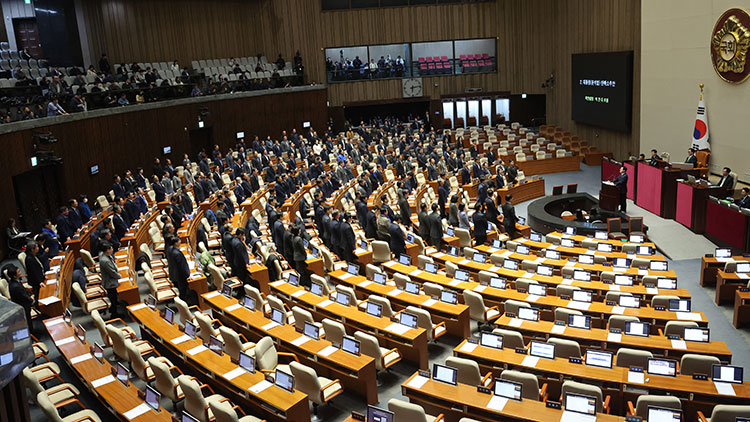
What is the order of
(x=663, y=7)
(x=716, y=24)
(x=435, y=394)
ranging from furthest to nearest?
1. (x=663, y=7)
2. (x=716, y=24)
3. (x=435, y=394)

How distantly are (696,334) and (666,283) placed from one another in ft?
8.32

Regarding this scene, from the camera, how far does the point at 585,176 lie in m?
24.2

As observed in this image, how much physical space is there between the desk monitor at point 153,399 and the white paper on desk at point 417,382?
2816mm

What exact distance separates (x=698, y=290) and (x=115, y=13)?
26.3 meters

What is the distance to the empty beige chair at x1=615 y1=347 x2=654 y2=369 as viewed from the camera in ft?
23.7

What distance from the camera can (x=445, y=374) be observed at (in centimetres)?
698

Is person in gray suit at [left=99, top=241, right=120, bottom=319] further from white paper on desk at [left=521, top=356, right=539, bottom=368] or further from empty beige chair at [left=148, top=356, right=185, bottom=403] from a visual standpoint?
white paper on desk at [left=521, top=356, right=539, bottom=368]

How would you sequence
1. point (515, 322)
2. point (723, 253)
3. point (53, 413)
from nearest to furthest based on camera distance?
1. point (53, 413)
2. point (515, 322)
3. point (723, 253)

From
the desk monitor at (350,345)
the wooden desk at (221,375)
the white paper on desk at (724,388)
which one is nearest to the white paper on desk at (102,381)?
the wooden desk at (221,375)

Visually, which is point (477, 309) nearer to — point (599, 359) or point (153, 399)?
point (599, 359)

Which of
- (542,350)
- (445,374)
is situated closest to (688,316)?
(542,350)

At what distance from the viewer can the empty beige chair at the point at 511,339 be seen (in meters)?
7.95

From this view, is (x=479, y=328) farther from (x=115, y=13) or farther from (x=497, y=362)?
(x=115, y=13)

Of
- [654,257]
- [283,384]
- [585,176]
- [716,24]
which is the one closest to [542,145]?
[585,176]
